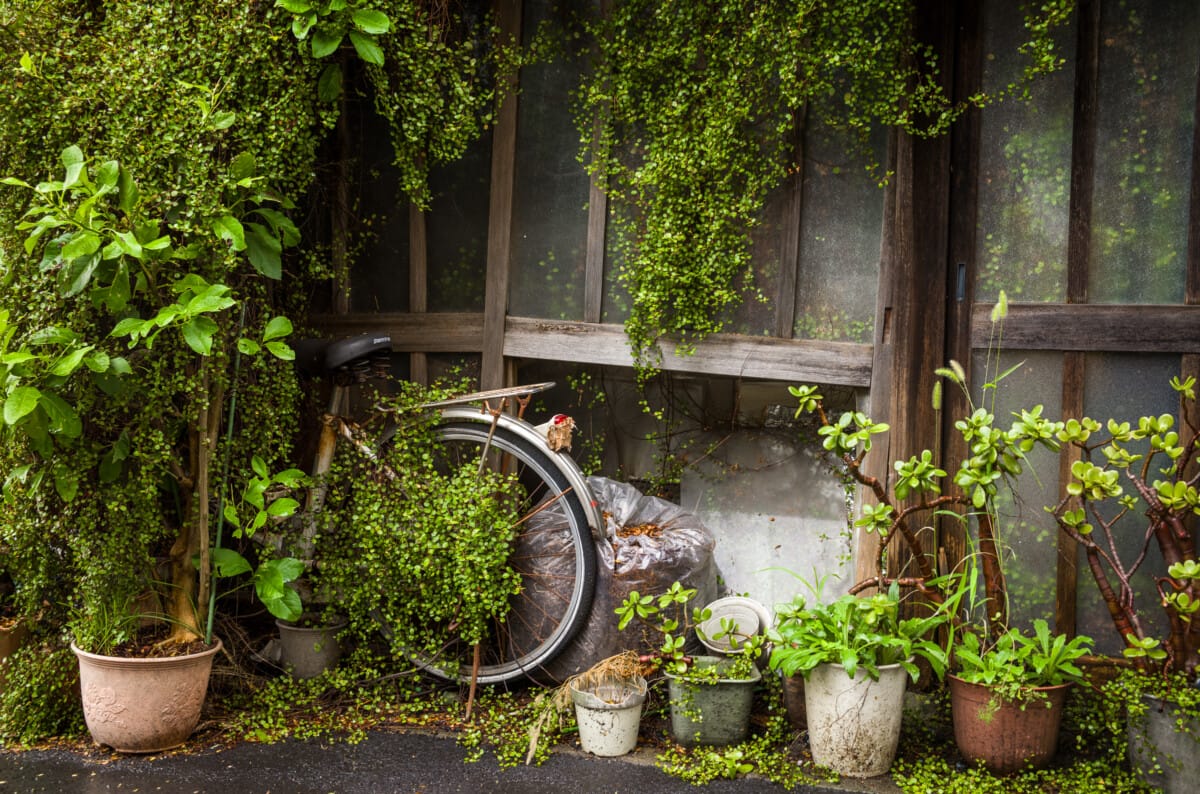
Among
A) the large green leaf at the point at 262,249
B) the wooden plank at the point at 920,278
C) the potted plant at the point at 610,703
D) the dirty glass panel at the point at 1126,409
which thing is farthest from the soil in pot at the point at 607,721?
the large green leaf at the point at 262,249

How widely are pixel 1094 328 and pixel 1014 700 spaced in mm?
1482

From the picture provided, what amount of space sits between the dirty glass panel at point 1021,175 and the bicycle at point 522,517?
1.90 meters

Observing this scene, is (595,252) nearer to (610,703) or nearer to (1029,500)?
Answer: (610,703)

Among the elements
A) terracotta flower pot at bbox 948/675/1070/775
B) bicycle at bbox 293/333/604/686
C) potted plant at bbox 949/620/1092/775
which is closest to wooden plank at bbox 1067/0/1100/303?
potted plant at bbox 949/620/1092/775

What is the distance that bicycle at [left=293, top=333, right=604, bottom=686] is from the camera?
12.3ft

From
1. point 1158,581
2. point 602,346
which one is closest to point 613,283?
point 602,346

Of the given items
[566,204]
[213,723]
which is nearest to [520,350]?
[566,204]

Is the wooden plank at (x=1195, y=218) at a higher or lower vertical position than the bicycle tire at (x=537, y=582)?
higher

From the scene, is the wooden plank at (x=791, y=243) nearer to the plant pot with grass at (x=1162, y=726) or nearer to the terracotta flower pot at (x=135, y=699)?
the plant pot with grass at (x=1162, y=726)

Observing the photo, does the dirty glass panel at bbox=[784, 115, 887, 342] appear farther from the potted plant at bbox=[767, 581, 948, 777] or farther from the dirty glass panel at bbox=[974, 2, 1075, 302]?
the potted plant at bbox=[767, 581, 948, 777]

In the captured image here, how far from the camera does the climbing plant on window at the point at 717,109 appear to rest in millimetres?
3637

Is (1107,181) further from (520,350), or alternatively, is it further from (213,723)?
(213,723)

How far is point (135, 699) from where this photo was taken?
3244 mm

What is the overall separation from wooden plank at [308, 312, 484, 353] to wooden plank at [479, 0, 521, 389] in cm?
→ 8
